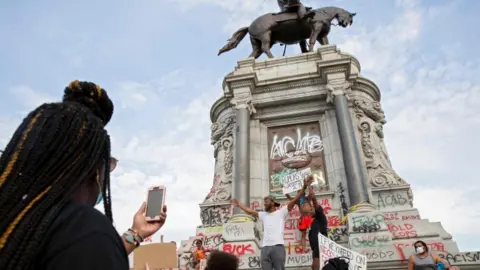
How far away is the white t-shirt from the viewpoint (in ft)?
23.0

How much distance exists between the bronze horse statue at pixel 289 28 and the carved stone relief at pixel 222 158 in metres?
3.41

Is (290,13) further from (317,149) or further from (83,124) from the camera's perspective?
(83,124)

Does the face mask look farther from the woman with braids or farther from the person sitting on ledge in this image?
the person sitting on ledge

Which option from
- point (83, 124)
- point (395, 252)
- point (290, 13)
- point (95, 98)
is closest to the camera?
point (83, 124)

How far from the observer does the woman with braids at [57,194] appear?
3.42ft

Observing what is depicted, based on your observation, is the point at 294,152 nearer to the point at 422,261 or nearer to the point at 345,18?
the point at 422,261

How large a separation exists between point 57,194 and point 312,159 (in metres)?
11.7

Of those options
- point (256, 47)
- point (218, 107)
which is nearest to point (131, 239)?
point (218, 107)

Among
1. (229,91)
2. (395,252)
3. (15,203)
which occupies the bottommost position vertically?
(15,203)

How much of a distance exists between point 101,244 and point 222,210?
11.8m

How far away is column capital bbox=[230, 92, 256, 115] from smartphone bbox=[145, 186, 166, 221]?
1093 cm

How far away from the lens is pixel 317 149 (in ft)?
41.9

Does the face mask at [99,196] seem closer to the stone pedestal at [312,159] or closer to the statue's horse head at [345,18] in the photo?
the stone pedestal at [312,159]

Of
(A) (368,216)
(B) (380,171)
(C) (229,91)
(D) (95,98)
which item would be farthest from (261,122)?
(D) (95,98)
